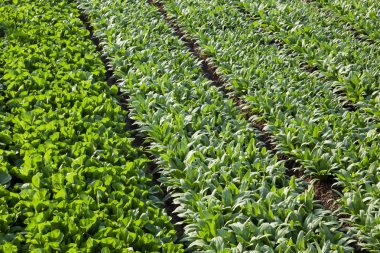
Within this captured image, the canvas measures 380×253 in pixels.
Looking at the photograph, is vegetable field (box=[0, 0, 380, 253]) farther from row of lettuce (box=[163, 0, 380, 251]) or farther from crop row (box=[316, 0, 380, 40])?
crop row (box=[316, 0, 380, 40])

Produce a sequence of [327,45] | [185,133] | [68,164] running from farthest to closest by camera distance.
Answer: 1. [327,45]
2. [185,133]
3. [68,164]

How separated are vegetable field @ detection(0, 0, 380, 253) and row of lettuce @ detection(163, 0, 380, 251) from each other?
32 mm

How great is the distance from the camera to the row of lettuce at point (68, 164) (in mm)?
4926

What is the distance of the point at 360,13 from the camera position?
12.5 metres

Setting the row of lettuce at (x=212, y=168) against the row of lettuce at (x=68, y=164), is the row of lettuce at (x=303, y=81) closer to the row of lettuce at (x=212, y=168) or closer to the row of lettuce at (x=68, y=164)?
the row of lettuce at (x=212, y=168)

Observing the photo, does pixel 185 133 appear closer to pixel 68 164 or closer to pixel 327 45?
pixel 68 164

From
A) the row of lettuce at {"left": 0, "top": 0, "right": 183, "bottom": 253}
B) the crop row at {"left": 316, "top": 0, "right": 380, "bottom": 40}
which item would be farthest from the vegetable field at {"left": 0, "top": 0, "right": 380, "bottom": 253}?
the crop row at {"left": 316, "top": 0, "right": 380, "bottom": 40}

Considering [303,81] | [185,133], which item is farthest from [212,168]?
[303,81]

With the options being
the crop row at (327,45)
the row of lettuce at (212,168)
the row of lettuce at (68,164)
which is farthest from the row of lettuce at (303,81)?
the row of lettuce at (68,164)

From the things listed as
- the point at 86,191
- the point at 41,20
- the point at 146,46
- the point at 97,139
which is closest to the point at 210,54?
the point at 146,46

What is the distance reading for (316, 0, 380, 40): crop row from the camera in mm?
11648

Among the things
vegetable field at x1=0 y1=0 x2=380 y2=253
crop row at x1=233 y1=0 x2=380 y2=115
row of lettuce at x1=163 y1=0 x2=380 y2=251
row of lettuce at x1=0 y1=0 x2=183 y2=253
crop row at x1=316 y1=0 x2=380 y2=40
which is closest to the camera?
row of lettuce at x1=0 y1=0 x2=183 y2=253

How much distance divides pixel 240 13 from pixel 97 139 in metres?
7.00

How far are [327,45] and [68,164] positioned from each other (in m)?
6.51
